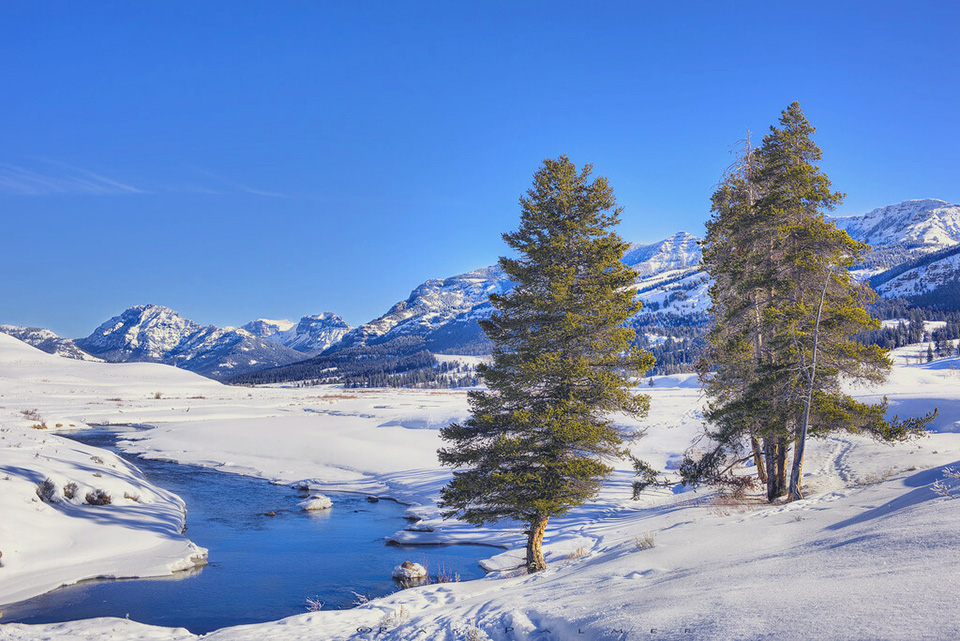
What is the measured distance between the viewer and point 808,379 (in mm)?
15359

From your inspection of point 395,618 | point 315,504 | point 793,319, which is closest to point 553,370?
point 395,618

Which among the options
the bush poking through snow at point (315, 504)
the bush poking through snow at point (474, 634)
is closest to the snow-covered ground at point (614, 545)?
the bush poking through snow at point (474, 634)

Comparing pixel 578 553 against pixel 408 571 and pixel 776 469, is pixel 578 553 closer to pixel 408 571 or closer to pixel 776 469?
pixel 408 571

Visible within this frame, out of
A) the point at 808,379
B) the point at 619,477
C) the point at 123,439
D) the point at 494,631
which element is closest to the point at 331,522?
the point at 619,477

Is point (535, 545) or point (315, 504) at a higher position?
point (535, 545)

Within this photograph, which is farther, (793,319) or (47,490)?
(47,490)

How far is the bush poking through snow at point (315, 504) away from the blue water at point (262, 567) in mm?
382

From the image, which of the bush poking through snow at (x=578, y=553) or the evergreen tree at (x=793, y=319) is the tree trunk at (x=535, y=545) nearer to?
the bush poking through snow at (x=578, y=553)

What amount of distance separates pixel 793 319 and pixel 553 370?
7.78m

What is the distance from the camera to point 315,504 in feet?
82.7

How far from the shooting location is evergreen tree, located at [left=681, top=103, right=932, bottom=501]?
15.1 meters

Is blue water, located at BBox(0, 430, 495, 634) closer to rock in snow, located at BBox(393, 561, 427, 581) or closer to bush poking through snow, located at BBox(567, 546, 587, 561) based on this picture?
rock in snow, located at BBox(393, 561, 427, 581)

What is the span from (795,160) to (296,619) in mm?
19596

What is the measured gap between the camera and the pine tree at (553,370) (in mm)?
14203
